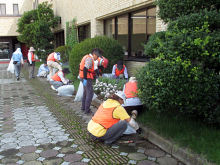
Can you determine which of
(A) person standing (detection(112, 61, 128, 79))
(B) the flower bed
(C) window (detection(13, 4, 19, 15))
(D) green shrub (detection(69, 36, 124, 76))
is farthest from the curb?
(C) window (detection(13, 4, 19, 15))

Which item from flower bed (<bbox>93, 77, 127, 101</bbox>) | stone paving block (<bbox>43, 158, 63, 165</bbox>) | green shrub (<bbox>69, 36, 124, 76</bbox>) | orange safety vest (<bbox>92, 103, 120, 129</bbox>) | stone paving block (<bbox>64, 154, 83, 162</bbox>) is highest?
green shrub (<bbox>69, 36, 124, 76</bbox>)

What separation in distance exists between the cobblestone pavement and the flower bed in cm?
57

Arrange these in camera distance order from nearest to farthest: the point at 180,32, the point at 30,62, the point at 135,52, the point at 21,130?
the point at 180,32
the point at 21,130
the point at 135,52
the point at 30,62

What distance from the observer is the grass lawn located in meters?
3.46

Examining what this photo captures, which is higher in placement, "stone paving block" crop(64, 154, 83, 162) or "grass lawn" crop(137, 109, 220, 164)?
"grass lawn" crop(137, 109, 220, 164)

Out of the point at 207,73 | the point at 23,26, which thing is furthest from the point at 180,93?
the point at 23,26

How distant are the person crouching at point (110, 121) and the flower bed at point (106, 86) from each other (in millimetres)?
2284

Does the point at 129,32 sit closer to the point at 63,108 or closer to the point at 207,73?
the point at 63,108

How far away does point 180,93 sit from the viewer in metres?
3.53

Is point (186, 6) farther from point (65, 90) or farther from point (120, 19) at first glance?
point (120, 19)

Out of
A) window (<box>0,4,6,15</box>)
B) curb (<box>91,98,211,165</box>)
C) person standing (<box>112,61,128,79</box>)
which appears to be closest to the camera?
curb (<box>91,98,211,165</box>)

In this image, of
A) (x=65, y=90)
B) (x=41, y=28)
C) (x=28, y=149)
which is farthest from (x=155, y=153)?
(x=41, y=28)

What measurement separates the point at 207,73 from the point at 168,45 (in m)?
0.75

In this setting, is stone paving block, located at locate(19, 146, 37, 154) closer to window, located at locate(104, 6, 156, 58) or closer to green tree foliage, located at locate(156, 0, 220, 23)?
green tree foliage, located at locate(156, 0, 220, 23)
